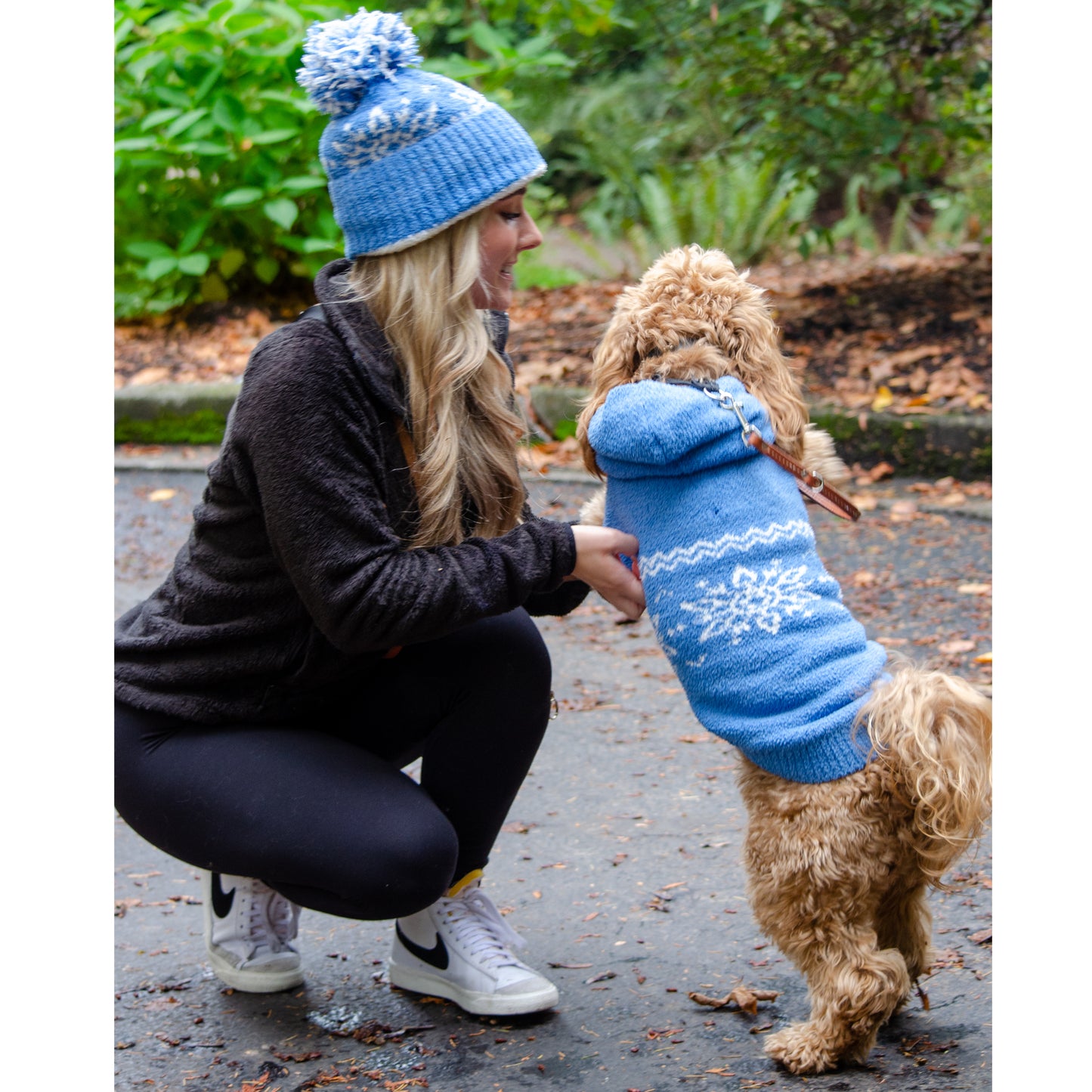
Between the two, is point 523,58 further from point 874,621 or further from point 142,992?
point 142,992

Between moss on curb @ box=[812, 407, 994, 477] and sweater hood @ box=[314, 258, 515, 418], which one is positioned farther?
moss on curb @ box=[812, 407, 994, 477]

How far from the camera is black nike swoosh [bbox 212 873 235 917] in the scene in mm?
2561

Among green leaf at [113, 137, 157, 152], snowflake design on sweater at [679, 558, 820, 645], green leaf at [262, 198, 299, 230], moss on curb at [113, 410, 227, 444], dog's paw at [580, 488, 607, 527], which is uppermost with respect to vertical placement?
green leaf at [113, 137, 157, 152]

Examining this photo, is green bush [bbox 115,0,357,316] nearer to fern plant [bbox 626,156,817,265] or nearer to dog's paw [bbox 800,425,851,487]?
fern plant [bbox 626,156,817,265]

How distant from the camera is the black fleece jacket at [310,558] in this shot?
2168mm

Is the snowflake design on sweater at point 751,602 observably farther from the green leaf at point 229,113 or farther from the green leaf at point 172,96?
the green leaf at point 172,96

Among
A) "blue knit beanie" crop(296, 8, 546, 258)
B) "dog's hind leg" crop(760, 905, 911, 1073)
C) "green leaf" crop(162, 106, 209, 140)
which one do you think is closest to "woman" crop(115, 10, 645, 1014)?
"blue knit beanie" crop(296, 8, 546, 258)

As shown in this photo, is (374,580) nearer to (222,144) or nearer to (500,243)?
(500,243)

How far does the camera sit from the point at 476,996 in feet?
8.02

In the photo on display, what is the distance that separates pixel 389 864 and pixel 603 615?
2.75m

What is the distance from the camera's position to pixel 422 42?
9875mm

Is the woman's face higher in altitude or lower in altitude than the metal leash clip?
higher

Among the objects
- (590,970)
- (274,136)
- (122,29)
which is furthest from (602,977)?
(122,29)

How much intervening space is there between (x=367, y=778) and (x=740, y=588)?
0.79 metres
